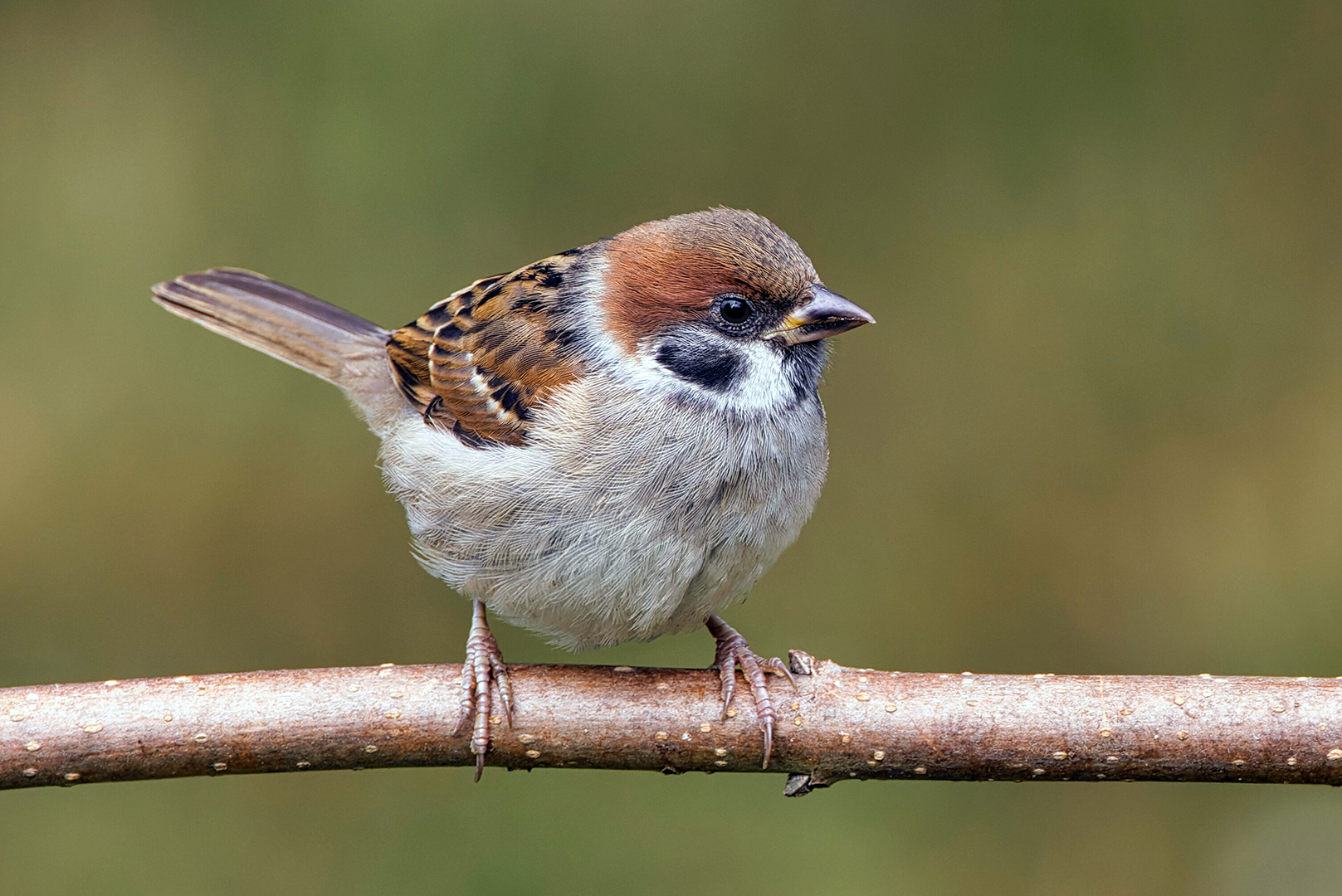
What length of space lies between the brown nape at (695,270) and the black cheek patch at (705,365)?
0.07 meters

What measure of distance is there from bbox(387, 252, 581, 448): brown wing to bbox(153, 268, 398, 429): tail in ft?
1.12

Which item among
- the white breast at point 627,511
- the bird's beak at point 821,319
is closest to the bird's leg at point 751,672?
the white breast at point 627,511

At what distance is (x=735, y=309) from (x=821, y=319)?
207mm

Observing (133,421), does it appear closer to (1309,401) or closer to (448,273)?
(448,273)

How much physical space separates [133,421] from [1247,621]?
4288 millimetres

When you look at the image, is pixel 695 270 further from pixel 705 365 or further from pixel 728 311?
pixel 705 365

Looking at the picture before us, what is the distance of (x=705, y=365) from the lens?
10.6 feet

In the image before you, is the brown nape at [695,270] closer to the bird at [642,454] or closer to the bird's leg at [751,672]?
the bird at [642,454]

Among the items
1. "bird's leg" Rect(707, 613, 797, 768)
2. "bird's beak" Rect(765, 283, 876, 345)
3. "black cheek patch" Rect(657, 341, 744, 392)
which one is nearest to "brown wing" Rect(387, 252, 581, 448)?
"black cheek patch" Rect(657, 341, 744, 392)

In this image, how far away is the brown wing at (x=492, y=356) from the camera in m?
3.38

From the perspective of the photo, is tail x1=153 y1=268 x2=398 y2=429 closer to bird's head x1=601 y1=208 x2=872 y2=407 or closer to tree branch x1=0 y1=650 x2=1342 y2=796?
bird's head x1=601 y1=208 x2=872 y2=407

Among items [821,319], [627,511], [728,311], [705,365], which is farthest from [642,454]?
[821,319]

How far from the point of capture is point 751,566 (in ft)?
10.6

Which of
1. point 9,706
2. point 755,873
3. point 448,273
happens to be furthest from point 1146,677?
point 448,273
